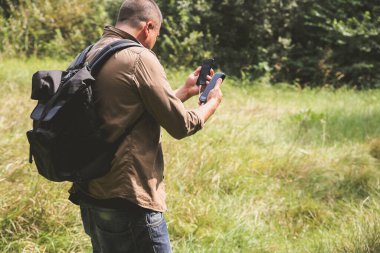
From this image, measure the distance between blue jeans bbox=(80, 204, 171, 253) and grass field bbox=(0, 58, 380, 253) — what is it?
1.41m

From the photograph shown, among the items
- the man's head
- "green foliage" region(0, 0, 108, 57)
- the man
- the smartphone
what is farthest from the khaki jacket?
"green foliage" region(0, 0, 108, 57)

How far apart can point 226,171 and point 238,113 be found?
252 cm

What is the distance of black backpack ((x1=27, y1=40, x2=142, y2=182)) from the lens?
7.20 ft

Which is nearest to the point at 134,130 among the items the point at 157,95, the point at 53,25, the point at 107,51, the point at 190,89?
the point at 157,95

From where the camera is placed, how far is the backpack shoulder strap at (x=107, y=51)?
7.45 ft

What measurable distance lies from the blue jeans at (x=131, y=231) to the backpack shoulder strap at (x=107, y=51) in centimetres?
64

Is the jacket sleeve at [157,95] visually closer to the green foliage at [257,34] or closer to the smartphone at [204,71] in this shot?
the smartphone at [204,71]

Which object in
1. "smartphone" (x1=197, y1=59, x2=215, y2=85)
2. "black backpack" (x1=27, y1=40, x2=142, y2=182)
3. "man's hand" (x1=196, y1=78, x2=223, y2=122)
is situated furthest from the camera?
"smartphone" (x1=197, y1=59, x2=215, y2=85)

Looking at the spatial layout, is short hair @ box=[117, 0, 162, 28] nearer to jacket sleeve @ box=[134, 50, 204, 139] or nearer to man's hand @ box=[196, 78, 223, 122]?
jacket sleeve @ box=[134, 50, 204, 139]

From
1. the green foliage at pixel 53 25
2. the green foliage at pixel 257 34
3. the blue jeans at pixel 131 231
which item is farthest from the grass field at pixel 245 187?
the green foliage at pixel 257 34

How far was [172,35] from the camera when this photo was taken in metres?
11.4

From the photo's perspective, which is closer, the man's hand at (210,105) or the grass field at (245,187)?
the man's hand at (210,105)

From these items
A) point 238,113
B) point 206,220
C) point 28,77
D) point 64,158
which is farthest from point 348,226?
point 28,77

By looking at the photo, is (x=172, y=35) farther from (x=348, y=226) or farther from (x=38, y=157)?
(x=38, y=157)
